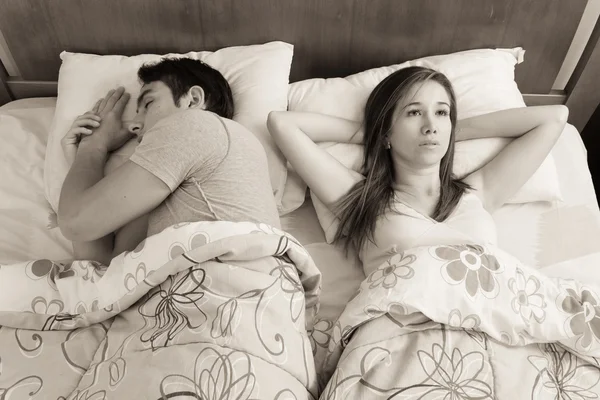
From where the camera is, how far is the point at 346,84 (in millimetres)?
1479

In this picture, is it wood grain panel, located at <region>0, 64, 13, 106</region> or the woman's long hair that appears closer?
the woman's long hair

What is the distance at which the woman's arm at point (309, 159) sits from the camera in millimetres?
1293

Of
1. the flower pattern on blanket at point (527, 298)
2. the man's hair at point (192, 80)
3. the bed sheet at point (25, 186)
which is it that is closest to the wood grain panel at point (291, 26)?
the man's hair at point (192, 80)

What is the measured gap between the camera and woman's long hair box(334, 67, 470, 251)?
1.26 meters

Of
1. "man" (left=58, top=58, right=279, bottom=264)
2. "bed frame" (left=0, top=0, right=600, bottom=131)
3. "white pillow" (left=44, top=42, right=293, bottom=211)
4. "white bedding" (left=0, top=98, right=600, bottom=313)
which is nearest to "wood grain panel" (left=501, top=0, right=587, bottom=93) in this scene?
"bed frame" (left=0, top=0, right=600, bottom=131)

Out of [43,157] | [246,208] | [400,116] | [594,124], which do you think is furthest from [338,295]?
[594,124]

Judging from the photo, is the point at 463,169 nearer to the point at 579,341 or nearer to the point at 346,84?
the point at 346,84

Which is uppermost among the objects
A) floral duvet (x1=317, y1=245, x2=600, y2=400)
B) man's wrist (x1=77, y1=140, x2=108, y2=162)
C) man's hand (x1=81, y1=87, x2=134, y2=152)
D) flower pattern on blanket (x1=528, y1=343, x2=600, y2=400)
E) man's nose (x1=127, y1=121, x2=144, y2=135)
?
man's nose (x1=127, y1=121, x2=144, y2=135)

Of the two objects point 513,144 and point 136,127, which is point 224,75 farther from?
point 513,144

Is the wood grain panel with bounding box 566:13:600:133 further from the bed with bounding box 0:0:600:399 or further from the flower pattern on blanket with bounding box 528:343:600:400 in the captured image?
the flower pattern on blanket with bounding box 528:343:600:400

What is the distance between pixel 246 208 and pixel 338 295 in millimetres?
334

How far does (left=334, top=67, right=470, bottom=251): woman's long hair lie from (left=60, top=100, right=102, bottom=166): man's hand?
26.7 inches

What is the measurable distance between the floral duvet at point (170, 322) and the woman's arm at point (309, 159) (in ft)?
0.97

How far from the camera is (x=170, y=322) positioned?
0.92 metres
